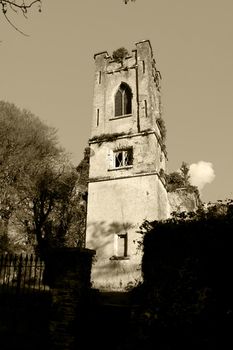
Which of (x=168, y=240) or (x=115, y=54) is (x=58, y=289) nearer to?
(x=168, y=240)

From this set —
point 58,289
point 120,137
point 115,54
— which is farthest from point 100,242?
point 115,54

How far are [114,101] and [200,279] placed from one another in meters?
15.5

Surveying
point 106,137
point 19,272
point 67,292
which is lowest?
point 67,292

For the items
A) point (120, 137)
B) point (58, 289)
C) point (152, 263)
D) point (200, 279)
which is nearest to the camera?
point (200, 279)

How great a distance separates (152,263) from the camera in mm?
7441

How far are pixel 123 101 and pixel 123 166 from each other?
4.58 metres

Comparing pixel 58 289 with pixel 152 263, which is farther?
pixel 152 263

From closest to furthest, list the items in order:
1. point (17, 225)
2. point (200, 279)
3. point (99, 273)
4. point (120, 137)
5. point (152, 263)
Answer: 1. point (200, 279)
2. point (152, 263)
3. point (99, 273)
4. point (120, 137)
5. point (17, 225)

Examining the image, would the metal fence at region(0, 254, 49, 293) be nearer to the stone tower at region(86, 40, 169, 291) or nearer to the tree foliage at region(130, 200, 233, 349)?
the tree foliage at region(130, 200, 233, 349)

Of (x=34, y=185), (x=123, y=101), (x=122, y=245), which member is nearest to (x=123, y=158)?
(x=123, y=101)

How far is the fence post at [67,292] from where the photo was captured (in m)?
6.55

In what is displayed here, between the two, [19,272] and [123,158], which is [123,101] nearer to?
[123,158]

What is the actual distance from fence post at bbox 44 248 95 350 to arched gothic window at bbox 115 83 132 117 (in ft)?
45.4

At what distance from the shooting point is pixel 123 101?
2002cm
